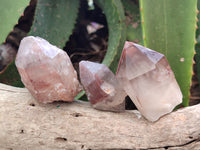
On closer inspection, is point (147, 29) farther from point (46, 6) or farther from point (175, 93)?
point (46, 6)

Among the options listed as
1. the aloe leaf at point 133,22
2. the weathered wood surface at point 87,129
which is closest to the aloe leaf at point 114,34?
the aloe leaf at point 133,22

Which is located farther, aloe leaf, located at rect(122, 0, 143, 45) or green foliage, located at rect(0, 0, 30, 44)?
aloe leaf, located at rect(122, 0, 143, 45)

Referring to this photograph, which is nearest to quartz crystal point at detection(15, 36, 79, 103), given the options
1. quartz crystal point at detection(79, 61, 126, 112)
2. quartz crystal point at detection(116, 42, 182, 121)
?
quartz crystal point at detection(79, 61, 126, 112)

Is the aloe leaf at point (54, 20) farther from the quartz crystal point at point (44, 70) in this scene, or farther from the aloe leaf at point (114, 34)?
the quartz crystal point at point (44, 70)

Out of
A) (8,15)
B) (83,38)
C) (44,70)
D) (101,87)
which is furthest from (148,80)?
(83,38)

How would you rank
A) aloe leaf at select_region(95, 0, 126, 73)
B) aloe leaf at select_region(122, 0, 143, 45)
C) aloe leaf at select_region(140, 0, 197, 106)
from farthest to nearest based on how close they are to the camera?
aloe leaf at select_region(122, 0, 143, 45) < aloe leaf at select_region(95, 0, 126, 73) < aloe leaf at select_region(140, 0, 197, 106)

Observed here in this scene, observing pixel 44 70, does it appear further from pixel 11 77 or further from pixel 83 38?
pixel 83 38

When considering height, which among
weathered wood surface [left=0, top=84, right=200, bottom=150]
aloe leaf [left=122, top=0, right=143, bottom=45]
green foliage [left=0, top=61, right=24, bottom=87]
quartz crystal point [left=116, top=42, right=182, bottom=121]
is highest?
aloe leaf [left=122, top=0, right=143, bottom=45]

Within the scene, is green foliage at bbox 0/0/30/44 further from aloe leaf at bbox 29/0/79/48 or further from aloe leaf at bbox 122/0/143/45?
aloe leaf at bbox 122/0/143/45
